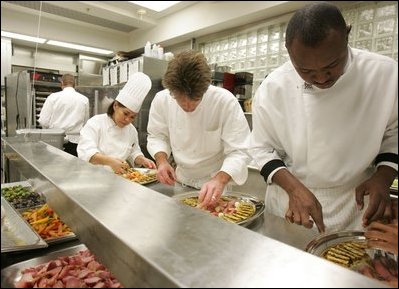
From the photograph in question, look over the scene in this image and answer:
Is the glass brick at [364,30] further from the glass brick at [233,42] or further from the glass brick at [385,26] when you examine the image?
the glass brick at [233,42]

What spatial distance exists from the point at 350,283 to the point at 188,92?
4.00 ft

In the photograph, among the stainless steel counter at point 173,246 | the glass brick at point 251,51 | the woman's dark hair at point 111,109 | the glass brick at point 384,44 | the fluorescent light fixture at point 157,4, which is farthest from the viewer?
the woman's dark hair at point 111,109

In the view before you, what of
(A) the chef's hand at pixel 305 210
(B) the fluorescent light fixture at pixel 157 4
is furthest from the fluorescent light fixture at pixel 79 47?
(A) the chef's hand at pixel 305 210

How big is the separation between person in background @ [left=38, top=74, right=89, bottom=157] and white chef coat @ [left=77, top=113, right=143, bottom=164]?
157 mm

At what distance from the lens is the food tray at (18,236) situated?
99 cm

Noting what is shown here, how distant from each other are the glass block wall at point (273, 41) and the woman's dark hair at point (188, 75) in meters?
0.29

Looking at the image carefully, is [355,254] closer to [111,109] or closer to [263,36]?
[263,36]

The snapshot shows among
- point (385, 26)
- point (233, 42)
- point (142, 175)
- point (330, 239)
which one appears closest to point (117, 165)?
point (142, 175)

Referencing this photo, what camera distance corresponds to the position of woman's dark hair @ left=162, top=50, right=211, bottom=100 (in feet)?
4.16

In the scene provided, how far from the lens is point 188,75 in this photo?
4.72ft

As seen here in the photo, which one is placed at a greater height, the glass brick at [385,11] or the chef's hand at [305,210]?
the glass brick at [385,11]

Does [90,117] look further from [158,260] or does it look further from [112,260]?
[158,260]

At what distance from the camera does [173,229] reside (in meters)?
0.56

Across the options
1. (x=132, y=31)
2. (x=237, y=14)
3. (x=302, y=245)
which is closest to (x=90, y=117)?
(x=132, y=31)
